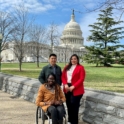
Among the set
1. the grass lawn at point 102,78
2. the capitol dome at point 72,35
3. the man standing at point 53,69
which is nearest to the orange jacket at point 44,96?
the man standing at point 53,69

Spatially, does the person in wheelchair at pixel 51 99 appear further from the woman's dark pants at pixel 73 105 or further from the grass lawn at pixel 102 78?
the grass lawn at pixel 102 78

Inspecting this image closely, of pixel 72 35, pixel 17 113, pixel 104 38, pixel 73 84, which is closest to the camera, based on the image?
pixel 73 84

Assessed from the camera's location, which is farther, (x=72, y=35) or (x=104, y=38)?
(x=72, y=35)

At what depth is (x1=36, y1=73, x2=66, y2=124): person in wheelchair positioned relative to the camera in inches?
185

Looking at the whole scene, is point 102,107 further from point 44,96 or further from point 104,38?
point 104,38

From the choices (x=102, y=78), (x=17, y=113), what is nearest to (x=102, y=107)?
(x=17, y=113)

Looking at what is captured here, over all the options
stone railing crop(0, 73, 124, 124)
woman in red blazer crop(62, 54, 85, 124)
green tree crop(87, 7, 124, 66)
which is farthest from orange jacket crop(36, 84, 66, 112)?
green tree crop(87, 7, 124, 66)

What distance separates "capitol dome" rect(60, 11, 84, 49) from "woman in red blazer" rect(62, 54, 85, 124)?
117190mm

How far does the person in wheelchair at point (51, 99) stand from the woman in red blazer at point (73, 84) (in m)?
0.26

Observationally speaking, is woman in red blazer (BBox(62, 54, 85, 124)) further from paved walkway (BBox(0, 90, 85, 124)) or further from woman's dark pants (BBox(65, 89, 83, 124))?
paved walkway (BBox(0, 90, 85, 124))

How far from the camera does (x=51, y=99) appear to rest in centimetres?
488

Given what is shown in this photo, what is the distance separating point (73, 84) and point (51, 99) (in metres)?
0.59

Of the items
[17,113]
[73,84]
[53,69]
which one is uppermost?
[53,69]

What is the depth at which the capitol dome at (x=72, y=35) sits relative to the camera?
125125 mm
